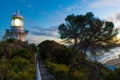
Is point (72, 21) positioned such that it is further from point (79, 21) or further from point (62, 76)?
point (62, 76)

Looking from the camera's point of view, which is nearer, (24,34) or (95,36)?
(95,36)

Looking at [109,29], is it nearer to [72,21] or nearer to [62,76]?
[72,21]

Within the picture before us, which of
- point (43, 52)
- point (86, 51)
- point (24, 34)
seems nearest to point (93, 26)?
point (86, 51)

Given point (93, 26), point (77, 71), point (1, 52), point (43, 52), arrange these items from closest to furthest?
point (77, 71)
point (93, 26)
point (1, 52)
point (43, 52)

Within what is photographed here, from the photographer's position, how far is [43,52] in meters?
42.6

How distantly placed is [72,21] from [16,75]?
19.8 feet

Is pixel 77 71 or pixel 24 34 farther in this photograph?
pixel 24 34

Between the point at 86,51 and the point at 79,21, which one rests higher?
the point at 79,21

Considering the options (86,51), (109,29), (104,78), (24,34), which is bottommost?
(104,78)

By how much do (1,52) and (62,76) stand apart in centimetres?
1525

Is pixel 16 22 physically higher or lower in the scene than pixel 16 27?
higher

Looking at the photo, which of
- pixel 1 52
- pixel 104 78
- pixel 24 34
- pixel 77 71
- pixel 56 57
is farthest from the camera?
pixel 24 34

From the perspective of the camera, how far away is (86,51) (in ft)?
61.3

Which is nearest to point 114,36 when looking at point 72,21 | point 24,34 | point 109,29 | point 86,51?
point 109,29
